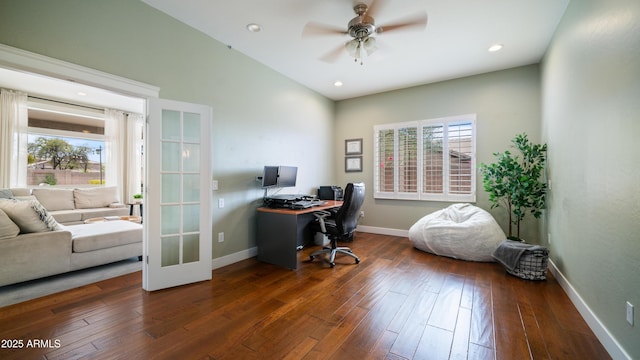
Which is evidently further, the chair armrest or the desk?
the chair armrest

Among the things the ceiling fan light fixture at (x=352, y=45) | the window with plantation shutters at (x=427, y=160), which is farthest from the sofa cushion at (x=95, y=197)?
the ceiling fan light fixture at (x=352, y=45)

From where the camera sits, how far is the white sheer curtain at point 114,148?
589cm

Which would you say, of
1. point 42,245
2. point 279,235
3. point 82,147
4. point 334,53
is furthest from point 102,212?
point 334,53

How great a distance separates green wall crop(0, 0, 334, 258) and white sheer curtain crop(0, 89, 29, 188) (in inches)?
174

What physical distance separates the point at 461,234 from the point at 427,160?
62.1 inches

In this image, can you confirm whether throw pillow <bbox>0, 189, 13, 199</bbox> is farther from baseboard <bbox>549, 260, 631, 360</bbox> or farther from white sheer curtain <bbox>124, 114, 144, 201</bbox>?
baseboard <bbox>549, 260, 631, 360</bbox>

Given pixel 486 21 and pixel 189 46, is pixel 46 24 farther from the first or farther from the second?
pixel 486 21

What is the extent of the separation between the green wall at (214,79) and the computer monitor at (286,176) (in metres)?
0.30

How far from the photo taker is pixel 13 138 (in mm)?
4676

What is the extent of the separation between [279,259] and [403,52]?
3.22 m

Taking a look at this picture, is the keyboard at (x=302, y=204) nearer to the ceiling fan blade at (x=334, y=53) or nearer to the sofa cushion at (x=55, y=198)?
the ceiling fan blade at (x=334, y=53)

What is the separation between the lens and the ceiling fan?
226cm

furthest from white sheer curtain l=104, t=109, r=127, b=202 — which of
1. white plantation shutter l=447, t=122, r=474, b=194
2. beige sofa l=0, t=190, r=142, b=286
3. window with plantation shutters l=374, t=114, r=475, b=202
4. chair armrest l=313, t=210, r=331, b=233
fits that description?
white plantation shutter l=447, t=122, r=474, b=194

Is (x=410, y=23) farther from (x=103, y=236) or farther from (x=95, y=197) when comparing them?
(x=95, y=197)
